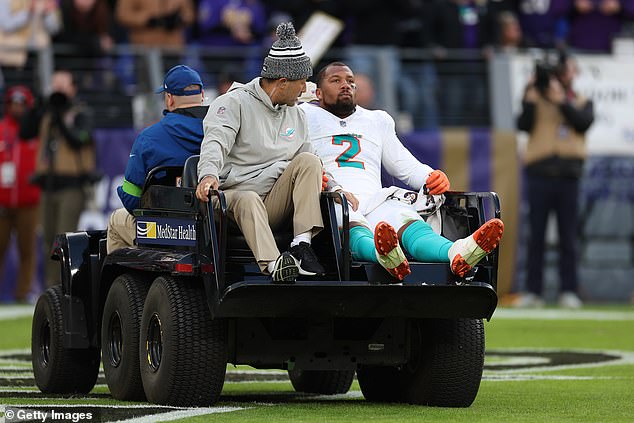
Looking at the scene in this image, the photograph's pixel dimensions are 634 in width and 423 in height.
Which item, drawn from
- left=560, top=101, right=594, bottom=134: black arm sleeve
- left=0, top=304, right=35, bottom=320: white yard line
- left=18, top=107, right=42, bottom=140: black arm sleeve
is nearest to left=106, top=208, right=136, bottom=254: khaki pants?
left=0, top=304, right=35, bottom=320: white yard line

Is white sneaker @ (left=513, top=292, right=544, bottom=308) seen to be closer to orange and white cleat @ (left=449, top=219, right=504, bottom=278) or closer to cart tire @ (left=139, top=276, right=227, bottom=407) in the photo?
orange and white cleat @ (left=449, top=219, right=504, bottom=278)

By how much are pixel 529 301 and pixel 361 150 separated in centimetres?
1029

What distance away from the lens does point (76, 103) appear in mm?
19188

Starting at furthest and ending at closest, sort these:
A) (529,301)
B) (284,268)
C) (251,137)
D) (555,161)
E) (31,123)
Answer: (529,301)
(555,161)
(31,123)
(251,137)
(284,268)

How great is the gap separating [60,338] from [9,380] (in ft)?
3.26

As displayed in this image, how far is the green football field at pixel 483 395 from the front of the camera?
27.6ft

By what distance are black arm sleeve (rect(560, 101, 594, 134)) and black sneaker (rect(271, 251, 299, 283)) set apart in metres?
11.5

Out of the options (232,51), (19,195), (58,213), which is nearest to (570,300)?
(232,51)

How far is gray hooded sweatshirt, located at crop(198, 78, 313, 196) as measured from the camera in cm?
893

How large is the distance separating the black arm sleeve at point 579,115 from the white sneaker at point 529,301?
2097 mm

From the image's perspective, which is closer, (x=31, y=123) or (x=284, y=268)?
(x=284, y=268)

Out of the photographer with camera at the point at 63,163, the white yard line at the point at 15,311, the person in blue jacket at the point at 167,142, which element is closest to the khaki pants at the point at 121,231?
the person in blue jacket at the point at 167,142

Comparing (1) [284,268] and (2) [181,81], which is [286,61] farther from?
(1) [284,268]

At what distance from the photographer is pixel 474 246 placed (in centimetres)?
842
